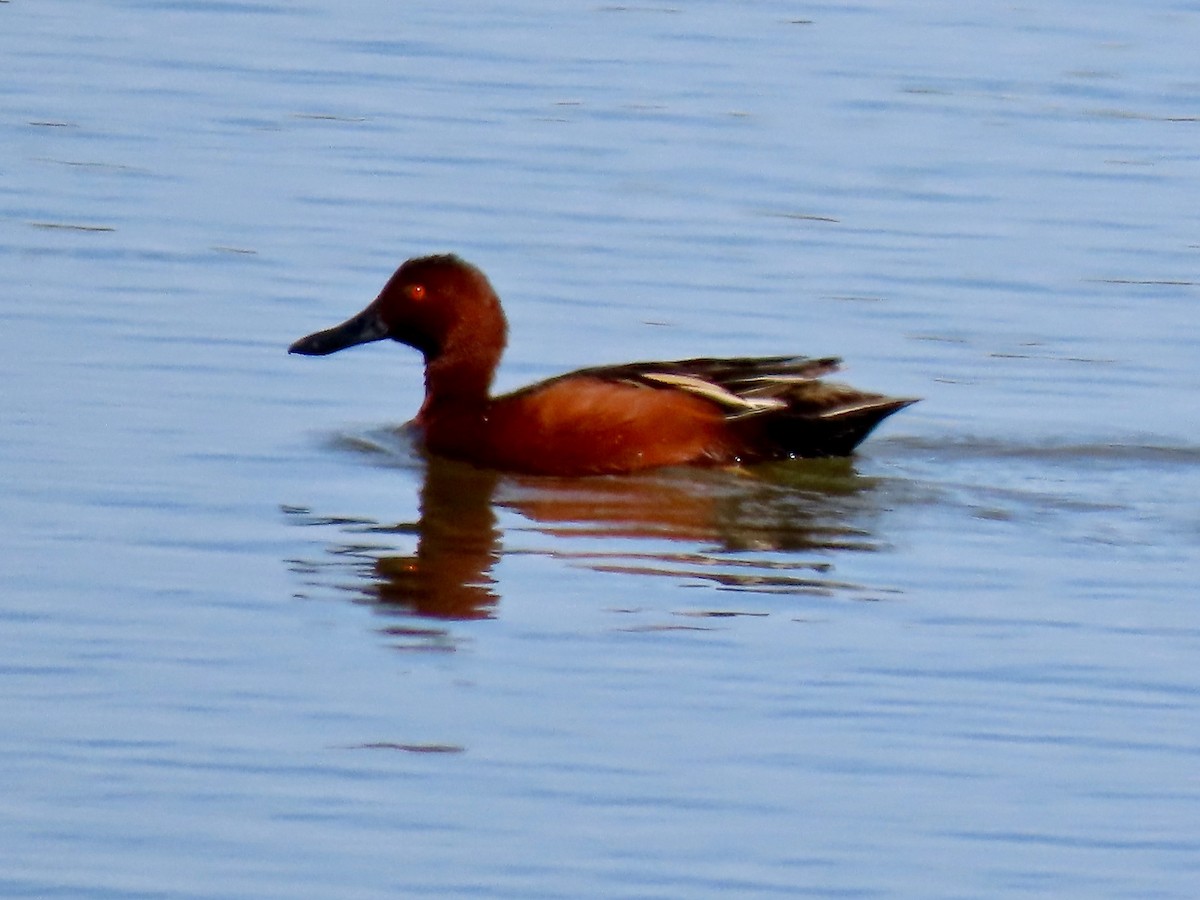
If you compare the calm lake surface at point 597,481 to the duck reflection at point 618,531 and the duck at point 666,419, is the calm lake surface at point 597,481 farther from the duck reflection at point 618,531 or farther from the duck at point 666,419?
the duck at point 666,419

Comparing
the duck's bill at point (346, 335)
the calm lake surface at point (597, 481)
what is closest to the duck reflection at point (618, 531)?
the calm lake surface at point (597, 481)

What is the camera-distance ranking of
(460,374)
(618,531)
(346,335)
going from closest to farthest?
(618,531), (460,374), (346,335)

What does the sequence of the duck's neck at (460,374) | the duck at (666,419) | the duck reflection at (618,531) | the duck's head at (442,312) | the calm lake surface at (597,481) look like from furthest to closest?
the duck's head at (442,312) < the duck's neck at (460,374) < the duck at (666,419) < the duck reflection at (618,531) < the calm lake surface at (597,481)

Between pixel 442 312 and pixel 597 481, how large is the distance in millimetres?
1236

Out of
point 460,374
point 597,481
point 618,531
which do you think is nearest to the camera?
point 618,531

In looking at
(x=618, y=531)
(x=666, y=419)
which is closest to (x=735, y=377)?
(x=666, y=419)

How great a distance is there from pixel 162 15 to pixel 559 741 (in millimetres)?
13581

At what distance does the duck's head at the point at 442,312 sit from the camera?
458 inches

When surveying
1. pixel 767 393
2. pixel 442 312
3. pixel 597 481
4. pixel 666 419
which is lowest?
pixel 597 481

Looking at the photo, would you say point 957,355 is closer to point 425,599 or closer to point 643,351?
point 643,351

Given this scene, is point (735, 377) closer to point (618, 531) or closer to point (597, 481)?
point (597, 481)

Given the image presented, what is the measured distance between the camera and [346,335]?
11797 mm

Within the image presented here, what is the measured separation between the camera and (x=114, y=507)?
979 centimetres

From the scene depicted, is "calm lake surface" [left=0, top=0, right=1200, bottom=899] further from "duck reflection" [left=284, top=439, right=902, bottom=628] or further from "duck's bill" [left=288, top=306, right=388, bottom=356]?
"duck's bill" [left=288, top=306, right=388, bottom=356]
